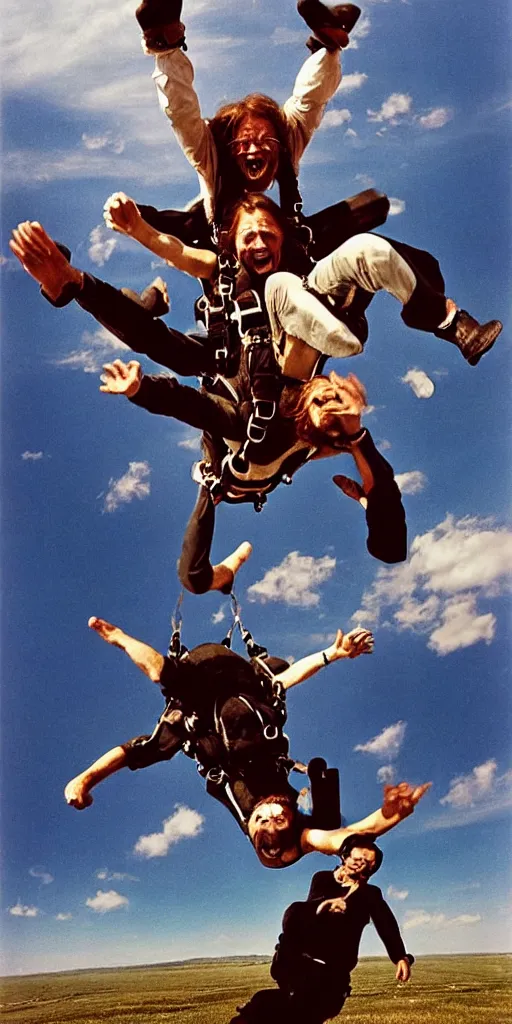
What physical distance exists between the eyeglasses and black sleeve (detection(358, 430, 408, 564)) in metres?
1.37

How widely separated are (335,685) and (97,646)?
1174 millimetres

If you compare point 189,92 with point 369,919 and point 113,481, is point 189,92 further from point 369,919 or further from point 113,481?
point 369,919

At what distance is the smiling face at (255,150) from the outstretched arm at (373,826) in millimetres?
2843

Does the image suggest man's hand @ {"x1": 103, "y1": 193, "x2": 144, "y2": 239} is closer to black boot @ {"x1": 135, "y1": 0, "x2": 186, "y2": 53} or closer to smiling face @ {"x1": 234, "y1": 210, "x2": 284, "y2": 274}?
smiling face @ {"x1": 234, "y1": 210, "x2": 284, "y2": 274}

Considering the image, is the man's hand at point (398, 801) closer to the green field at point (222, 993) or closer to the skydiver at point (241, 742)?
the skydiver at point (241, 742)

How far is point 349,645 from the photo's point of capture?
6.71 metres

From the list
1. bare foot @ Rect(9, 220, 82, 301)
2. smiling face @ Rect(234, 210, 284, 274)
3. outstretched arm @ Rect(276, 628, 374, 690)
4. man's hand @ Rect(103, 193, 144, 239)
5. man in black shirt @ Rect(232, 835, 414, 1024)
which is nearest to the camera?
bare foot @ Rect(9, 220, 82, 301)

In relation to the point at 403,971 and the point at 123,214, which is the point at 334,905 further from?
the point at 123,214

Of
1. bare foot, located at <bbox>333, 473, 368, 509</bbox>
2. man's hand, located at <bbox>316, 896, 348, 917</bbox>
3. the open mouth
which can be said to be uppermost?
the open mouth

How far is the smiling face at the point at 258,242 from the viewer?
626 centimetres

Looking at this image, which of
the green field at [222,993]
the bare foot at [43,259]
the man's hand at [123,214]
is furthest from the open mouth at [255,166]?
the green field at [222,993]

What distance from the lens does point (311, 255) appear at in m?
6.37

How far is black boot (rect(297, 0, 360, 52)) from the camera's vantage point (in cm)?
611

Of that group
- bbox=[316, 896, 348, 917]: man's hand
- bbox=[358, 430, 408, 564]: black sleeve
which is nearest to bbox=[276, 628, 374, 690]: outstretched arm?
bbox=[358, 430, 408, 564]: black sleeve
